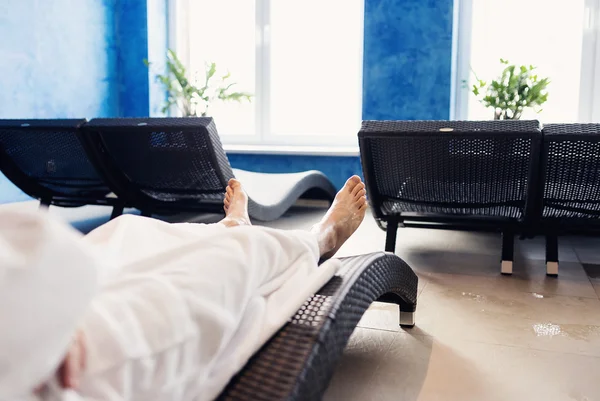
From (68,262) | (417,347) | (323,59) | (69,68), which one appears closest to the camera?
(68,262)

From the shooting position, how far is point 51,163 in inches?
139

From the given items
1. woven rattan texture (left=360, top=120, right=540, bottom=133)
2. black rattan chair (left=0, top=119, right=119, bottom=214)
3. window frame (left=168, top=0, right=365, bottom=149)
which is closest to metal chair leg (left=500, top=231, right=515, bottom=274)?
woven rattan texture (left=360, top=120, right=540, bottom=133)

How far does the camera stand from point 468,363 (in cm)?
165

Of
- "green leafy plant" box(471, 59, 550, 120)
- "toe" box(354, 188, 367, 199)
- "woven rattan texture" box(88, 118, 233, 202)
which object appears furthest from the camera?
"green leafy plant" box(471, 59, 550, 120)

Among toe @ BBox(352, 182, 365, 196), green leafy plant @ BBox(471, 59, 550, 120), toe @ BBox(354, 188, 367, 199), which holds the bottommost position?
toe @ BBox(354, 188, 367, 199)

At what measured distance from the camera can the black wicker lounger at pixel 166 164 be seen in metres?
3.02

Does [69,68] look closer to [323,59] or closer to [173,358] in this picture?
[323,59]

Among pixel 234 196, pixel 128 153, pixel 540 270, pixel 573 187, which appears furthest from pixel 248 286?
pixel 128 153

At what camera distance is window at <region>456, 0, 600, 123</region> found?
16.0ft

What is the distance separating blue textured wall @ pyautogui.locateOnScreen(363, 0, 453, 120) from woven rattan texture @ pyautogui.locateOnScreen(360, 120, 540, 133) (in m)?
2.49

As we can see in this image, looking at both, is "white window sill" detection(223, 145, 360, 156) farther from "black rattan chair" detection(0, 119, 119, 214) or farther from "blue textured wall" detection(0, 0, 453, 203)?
"black rattan chair" detection(0, 119, 119, 214)

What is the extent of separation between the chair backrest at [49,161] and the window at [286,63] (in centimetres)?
241

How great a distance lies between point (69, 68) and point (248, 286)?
445cm

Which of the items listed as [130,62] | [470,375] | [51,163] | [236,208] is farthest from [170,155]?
[130,62]
